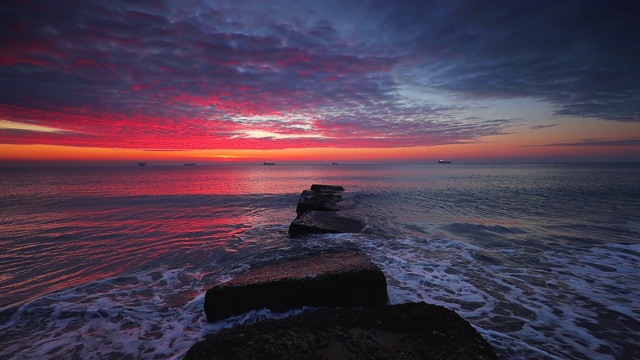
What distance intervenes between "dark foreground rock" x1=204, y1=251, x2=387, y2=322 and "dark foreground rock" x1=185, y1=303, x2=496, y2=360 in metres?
0.92

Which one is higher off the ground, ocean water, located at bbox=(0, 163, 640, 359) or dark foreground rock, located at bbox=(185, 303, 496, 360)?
dark foreground rock, located at bbox=(185, 303, 496, 360)

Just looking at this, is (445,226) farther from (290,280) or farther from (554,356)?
(290,280)

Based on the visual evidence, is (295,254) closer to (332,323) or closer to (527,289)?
(332,323)

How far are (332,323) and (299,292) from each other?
50.6 inches

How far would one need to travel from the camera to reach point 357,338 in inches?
141

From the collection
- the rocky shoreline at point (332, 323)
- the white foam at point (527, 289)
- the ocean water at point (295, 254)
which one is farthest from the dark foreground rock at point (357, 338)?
the white foam at point (527, 289)

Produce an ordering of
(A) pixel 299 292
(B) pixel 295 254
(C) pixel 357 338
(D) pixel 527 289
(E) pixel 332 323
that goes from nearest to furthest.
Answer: (C) pixel 357 338 < (E) pixel 332 323 < (A) pixel 299 292 < (D) pixel 527 289 < (B) pixel 295 254

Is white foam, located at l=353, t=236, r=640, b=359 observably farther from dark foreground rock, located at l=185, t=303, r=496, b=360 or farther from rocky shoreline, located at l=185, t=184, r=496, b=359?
dark foreground rock, located at l=185, t=303, r=496, b=360

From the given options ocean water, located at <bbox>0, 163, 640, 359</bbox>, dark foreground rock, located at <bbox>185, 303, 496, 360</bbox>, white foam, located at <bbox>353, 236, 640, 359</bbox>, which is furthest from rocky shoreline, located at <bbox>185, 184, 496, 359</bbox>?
white foam, located at <bbox>353, 236, 640, 359</bbox>

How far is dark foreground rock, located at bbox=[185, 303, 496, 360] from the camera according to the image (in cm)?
328

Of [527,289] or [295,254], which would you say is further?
[295,254]

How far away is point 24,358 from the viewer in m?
4.10

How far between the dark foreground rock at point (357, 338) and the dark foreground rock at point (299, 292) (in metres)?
0.92

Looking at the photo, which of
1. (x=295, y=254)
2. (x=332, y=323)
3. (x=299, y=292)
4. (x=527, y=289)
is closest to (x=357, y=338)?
(x=332, y=323)
